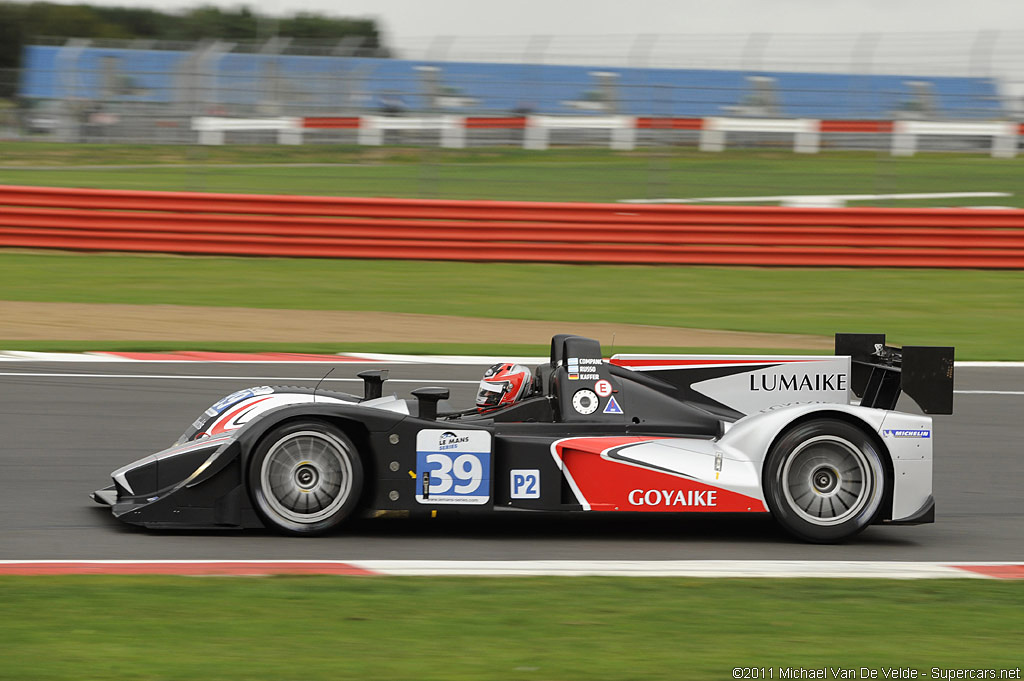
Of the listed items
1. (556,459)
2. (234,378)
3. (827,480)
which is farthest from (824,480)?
(234,378)

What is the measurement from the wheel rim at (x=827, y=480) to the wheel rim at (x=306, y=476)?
2.17 m

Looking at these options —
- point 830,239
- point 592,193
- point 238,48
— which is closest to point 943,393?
point 830,239

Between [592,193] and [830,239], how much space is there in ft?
17.0

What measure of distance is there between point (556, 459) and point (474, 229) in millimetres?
11205

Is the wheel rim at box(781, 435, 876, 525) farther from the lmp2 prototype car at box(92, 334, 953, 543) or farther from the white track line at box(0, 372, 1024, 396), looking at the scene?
the white track line at box(0, 372, 1024, 396)

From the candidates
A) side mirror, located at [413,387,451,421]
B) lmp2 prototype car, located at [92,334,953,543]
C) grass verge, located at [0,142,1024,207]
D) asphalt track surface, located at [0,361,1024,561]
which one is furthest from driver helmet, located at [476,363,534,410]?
grass verge, located at [0,142,1024,207]

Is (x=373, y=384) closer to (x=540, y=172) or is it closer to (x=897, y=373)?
(x=897, y=373)

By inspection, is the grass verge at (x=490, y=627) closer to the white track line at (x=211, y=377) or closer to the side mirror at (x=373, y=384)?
the side mirror at (x=373, y=384)

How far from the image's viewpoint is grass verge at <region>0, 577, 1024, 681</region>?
4.30 meters

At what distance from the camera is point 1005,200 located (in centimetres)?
2155

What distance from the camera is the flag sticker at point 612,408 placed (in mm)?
6246

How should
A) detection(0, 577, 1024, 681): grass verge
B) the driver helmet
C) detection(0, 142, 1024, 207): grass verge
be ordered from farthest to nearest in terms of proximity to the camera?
detection(0, 142, 1024, 207): grass verge, the driver helmet, detection(0, 577, 1024, 681): grass verge

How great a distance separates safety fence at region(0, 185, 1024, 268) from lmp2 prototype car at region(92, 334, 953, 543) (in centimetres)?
1053

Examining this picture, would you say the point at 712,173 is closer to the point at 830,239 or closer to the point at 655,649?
the point at 830,239
